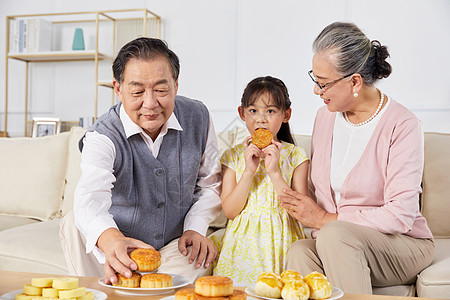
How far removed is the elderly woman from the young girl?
0.33ft

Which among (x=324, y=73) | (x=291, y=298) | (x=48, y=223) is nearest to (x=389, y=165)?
(x=324, y=73)

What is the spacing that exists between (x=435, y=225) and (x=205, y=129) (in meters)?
1.14

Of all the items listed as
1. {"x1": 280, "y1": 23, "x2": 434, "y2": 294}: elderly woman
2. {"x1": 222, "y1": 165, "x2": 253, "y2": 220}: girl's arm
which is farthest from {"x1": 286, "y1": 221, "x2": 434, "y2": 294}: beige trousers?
{"x1": 222, "y1": 165, "x2": 253, "y2": 220}: girl's arm

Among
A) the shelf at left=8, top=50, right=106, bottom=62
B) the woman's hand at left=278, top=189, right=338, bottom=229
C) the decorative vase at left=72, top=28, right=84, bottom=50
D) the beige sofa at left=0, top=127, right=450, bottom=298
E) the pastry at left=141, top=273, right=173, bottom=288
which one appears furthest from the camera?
the decorative vase at left=72, top=28, right=84, bottom=50

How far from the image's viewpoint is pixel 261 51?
4617 mm

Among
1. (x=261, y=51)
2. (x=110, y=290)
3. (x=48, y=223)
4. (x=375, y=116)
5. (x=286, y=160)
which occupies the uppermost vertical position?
(x=261, y=51)

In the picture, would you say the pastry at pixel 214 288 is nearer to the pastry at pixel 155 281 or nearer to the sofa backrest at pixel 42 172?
the pastry at pixel 155 281

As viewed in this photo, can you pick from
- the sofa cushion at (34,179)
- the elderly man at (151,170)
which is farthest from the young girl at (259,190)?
the sofa cushion at (34,179)

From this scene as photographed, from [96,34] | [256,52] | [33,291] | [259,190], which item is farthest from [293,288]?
[96,34]

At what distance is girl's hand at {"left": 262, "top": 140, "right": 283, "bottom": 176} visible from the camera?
1901 millimetres

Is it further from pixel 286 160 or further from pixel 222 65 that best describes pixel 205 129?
pixel 222 65

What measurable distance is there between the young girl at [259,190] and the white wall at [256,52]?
2468mm

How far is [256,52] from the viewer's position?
15.2 ft

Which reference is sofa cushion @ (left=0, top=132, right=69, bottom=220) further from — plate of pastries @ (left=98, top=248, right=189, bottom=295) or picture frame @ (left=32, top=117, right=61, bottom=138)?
picture frame @ (left=32, top=117, right=61, bottom=138)
